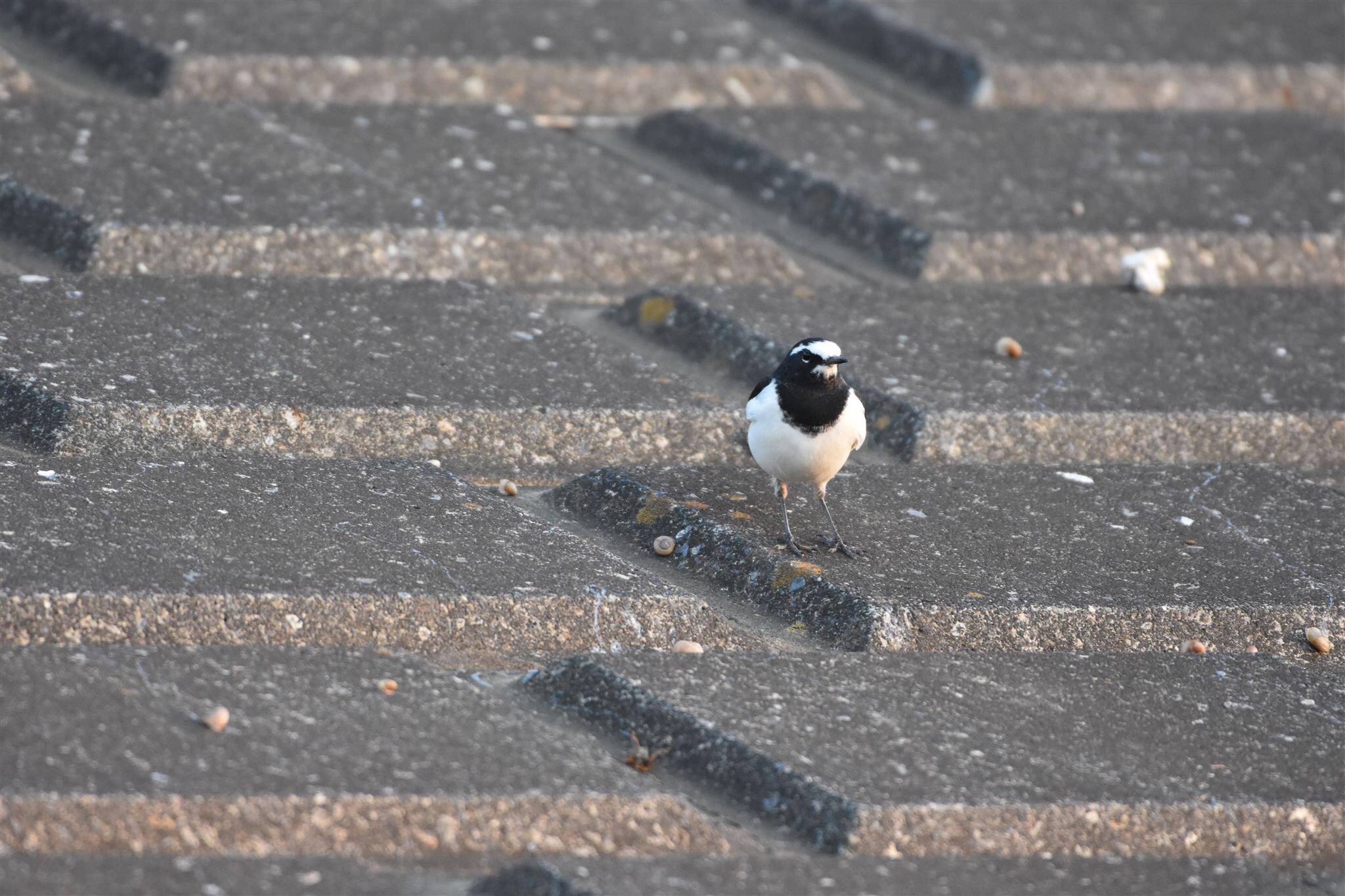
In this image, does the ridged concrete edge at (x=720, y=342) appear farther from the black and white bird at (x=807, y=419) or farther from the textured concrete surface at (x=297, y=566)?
the textured concrete surface at (x=297, y=566)

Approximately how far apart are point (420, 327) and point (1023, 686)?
1.45 m

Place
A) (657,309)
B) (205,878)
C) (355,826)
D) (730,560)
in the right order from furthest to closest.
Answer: (657,309) → (730,560) → (355,826) → (205,878)

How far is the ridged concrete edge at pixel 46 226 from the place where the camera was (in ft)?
10.7

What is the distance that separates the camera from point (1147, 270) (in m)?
3.72

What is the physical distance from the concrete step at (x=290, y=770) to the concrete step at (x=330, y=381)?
73 centimetres

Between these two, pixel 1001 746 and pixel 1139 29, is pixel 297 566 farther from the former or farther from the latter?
pixel 1139 29

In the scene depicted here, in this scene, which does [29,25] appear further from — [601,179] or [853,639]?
[853,639]

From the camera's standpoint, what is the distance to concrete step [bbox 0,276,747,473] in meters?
2.80

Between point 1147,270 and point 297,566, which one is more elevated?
point 1147,270

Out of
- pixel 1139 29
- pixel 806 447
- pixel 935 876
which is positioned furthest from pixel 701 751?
pixel 1139 29

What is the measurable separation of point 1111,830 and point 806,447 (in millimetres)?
943

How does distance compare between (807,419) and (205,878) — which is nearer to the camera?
(205,878)

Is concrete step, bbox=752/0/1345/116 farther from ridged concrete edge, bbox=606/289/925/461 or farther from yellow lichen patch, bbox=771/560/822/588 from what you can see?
yellow lichen patch, bbox=771/560/822/588

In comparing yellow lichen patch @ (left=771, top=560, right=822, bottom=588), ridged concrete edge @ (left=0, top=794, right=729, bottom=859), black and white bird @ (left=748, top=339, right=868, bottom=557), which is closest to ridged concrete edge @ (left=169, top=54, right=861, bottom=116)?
black and white bird @ (left=748, top=339, right=868, bottom=557)
